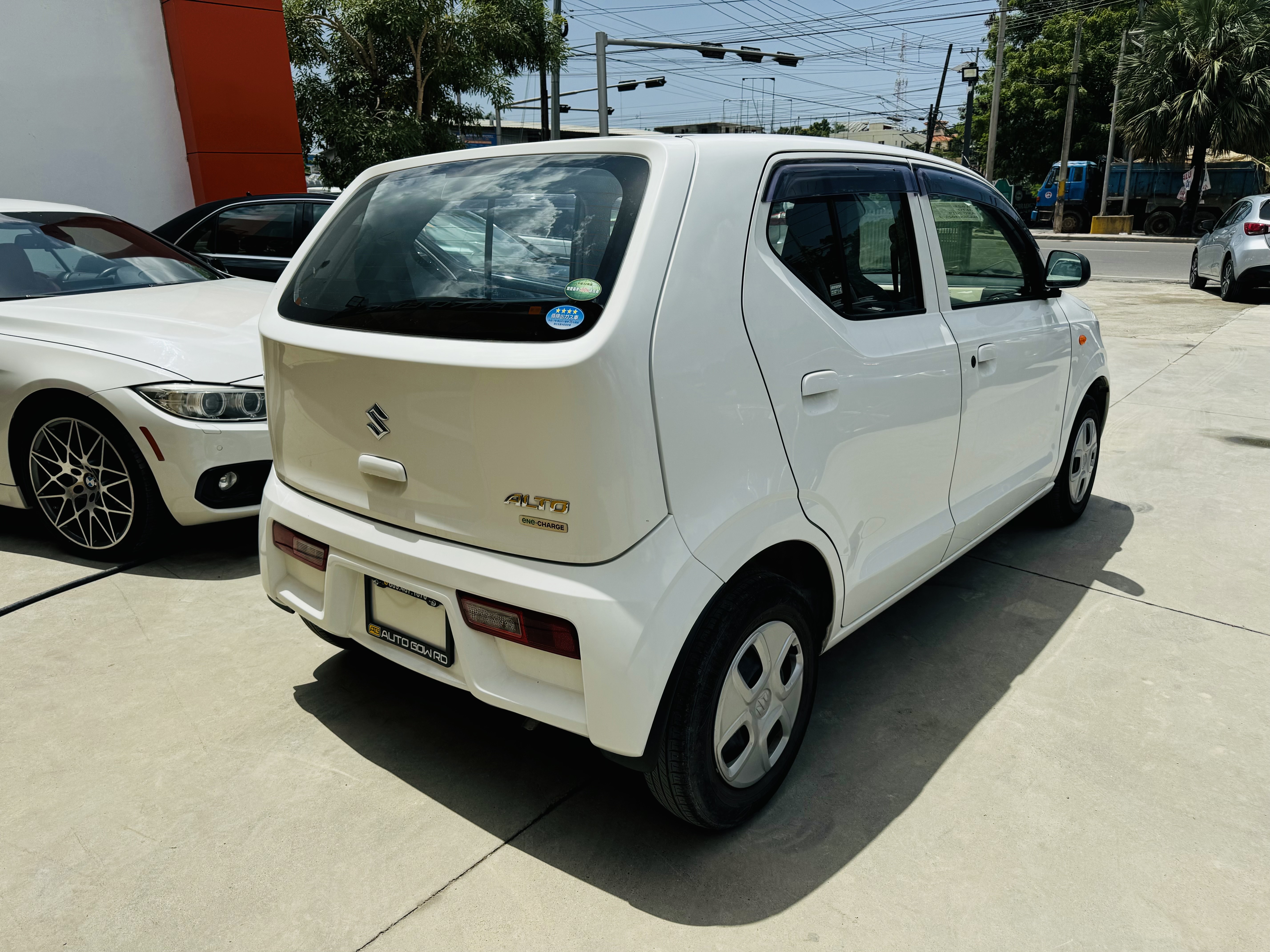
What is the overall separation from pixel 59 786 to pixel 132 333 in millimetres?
2081

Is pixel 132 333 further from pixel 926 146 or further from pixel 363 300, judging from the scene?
pixel 926 146

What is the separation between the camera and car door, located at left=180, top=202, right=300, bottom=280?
7410mm

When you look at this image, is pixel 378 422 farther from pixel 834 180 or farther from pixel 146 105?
pixel 146 105

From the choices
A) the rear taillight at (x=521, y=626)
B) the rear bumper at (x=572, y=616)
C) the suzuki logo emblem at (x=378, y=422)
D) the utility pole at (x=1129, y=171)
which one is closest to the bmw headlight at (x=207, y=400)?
the rear bumper at (x=572, y=616)

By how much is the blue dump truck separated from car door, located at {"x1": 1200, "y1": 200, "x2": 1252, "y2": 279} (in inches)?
651

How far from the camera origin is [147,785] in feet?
8.41

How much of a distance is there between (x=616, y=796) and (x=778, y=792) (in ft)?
1.46

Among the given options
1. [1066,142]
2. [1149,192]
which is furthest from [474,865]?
[1066,142]

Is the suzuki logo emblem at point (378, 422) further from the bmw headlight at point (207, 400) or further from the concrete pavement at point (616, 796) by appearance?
the bmw headlight at point (207, 400)

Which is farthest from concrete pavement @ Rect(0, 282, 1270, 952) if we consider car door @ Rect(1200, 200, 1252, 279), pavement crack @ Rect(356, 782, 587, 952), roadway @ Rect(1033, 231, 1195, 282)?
car door @ Rect(1200, 200, 1252, 279)

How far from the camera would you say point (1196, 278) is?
49.5 ft

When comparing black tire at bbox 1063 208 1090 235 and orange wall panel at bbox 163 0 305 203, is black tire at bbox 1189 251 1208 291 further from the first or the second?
black tire at bbox 1063 208 1090 235

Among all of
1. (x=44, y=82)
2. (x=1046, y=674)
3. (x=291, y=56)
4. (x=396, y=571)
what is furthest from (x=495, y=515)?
(x=291, y=56)

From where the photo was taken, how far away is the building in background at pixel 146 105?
9188 mm
